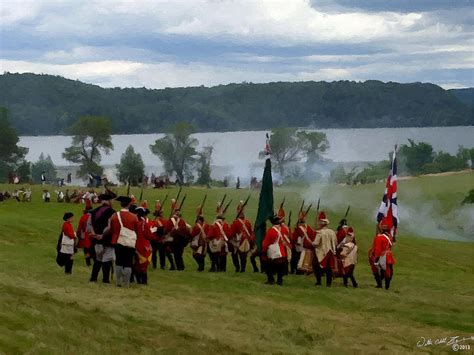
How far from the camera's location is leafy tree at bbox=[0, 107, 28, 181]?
344 feet

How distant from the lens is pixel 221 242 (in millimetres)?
25453

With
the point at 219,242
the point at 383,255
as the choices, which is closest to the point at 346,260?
the point at 383,255

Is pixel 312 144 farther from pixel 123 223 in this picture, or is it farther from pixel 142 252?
pixel 123 223

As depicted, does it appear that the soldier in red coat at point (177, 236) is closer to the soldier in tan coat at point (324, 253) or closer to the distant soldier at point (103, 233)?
the soldier in tan coat at point (324, 253)

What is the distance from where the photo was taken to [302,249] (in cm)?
2464

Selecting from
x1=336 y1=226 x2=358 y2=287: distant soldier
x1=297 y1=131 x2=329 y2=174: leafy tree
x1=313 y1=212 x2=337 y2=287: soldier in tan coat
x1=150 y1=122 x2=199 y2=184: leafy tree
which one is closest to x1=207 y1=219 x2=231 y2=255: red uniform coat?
x1=313 y1=212 x2=337 y2=287: soldier in tan coat

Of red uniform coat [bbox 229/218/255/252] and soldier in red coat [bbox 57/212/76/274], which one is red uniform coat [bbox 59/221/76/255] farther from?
red uniform coat [bbox 229/218/255/252]

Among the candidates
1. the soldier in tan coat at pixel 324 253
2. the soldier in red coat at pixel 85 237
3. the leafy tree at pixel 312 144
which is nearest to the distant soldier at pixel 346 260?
the soldier in tan coat at pixel 324 253

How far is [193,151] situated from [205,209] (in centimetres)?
6900

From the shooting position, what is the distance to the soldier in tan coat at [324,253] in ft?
76.3

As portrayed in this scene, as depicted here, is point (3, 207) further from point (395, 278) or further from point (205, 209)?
point (395, 278)

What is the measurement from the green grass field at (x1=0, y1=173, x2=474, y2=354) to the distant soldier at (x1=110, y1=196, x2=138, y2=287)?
0.40 meters

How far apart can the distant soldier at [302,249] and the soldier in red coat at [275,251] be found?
3.72 feet

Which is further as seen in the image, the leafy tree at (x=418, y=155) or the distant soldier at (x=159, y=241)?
the leafy tree at (x=418, y=155)
